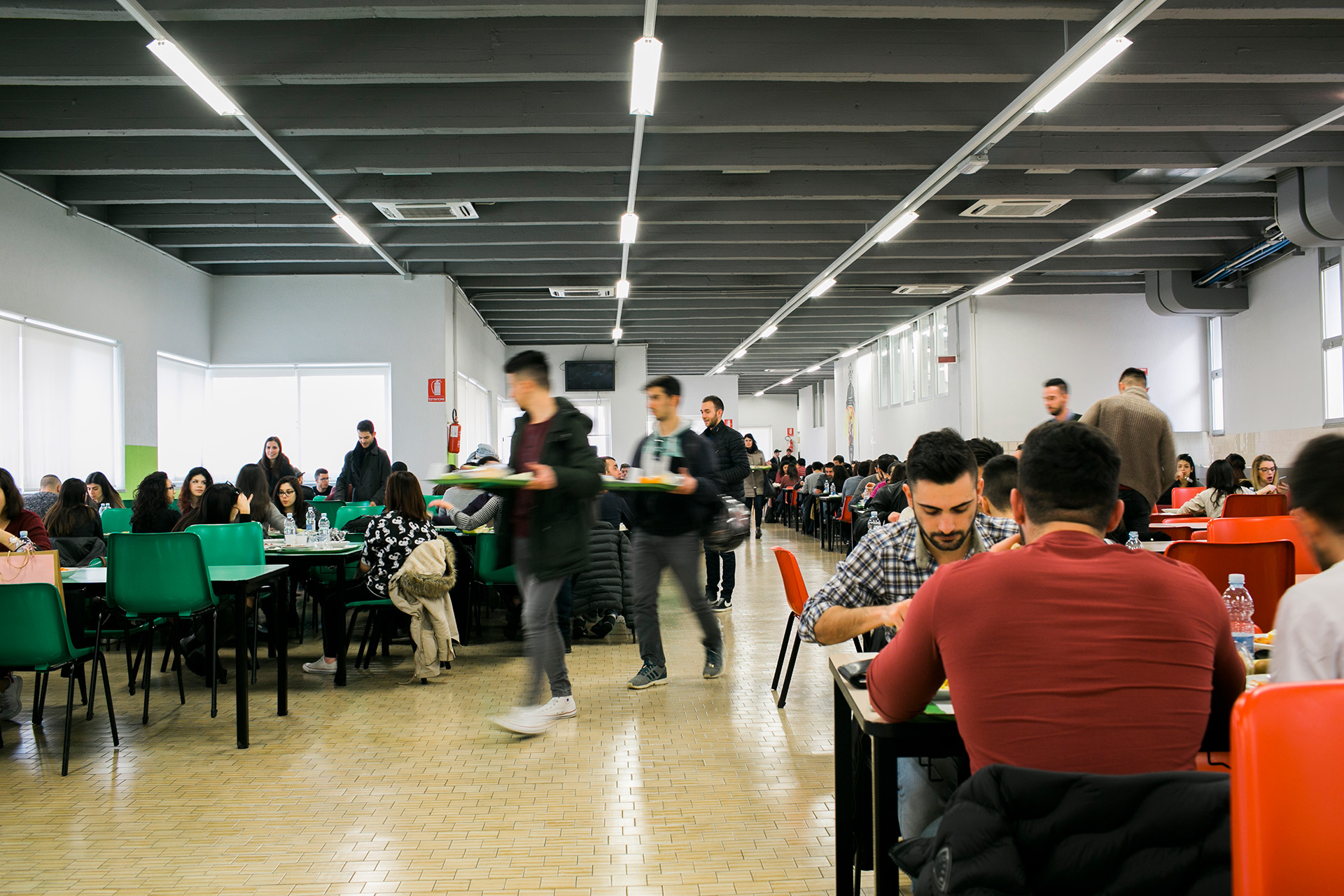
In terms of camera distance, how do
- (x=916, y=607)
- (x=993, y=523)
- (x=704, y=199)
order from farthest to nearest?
(x=704, y=199), (x=993, y=523), (x=916, y=607)

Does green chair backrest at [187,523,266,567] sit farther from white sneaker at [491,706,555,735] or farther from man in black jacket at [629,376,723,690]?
man in black jacket at [629,376,723,690]

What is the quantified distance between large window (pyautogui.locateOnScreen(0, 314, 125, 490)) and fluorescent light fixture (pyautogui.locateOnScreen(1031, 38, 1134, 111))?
7546mm

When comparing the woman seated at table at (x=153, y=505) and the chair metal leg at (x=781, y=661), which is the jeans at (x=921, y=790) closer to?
the chair metal leg at (x=781, y=661)

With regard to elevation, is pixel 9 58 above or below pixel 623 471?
above

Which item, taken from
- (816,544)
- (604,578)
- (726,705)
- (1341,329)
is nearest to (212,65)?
(604,578)

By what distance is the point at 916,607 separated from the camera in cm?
140

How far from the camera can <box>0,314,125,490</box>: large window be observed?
22.0 feet

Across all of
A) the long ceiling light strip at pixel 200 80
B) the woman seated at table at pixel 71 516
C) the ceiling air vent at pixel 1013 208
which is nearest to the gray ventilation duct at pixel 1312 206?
the ceiling air vent at pixel 1013 208

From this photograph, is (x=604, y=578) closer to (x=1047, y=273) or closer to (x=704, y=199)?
(x=704, y=199)

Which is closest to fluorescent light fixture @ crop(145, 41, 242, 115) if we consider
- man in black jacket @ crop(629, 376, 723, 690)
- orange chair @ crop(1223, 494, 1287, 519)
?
man in black jacket @ crop(629, 376, 723, 690)

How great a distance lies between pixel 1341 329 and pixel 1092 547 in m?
10.2

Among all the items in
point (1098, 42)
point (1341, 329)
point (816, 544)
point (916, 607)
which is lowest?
point (816, 544)

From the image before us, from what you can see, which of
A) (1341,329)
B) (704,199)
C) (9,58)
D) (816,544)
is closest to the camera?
(9,58)

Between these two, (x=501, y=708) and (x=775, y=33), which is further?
(x=775, y=33)
